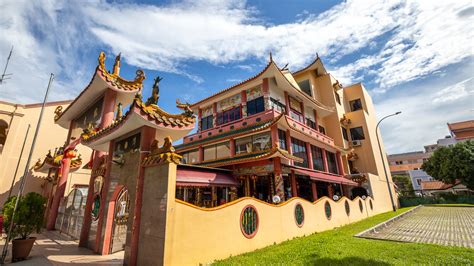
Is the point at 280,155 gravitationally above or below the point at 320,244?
above

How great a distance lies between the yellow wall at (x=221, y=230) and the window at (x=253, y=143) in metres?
5.72

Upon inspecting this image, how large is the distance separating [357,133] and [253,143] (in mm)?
15635

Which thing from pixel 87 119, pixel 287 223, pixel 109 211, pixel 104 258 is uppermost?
pixel 87 119

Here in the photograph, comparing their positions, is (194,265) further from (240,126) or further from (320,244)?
(240,126)

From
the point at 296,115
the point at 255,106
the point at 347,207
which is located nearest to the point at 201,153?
the point at 255,106

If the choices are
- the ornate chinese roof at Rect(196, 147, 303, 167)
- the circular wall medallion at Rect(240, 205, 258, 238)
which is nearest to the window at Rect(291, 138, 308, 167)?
the ornate chinese roof at Rect(196, 147, 303, 167)

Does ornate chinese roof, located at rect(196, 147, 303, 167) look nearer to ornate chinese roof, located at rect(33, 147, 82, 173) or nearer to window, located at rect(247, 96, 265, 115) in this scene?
window, located at rect(247, 96, 265, 115)

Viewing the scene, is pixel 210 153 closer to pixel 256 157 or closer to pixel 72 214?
pixel 256 157

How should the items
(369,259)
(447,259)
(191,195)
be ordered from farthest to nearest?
1. (191,195)
2. (369,259)
3. (447,259)

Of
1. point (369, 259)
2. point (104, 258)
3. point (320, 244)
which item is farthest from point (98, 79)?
point (369, 259)

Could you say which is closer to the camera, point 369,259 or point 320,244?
point 369,259

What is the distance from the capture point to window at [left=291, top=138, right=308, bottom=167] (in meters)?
15.6

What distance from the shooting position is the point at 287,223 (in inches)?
328

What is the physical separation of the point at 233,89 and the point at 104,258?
44.5 ft
